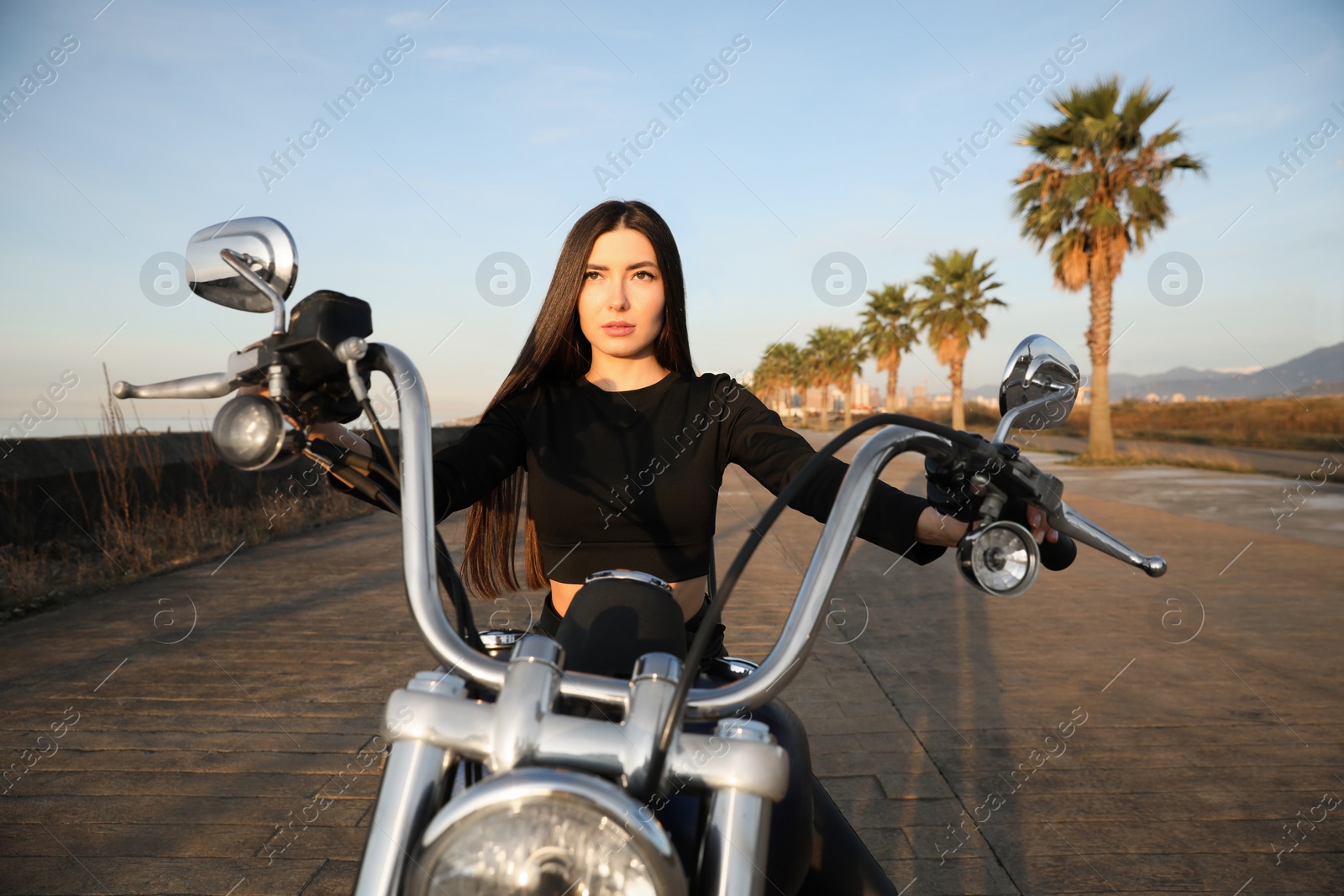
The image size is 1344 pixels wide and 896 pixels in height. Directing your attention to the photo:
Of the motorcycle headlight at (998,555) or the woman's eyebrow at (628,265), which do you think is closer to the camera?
the motorcycle headlight at (998,555)

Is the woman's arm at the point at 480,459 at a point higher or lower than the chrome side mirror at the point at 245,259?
lower

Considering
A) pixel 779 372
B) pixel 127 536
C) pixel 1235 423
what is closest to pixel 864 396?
pixel 779 372

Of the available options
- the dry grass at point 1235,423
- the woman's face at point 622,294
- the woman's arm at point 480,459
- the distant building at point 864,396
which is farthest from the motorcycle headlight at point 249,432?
the distant building at point 864,396

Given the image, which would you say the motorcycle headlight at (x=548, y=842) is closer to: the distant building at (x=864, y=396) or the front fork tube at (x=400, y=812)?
the front fork tube at (x=400, y=812)

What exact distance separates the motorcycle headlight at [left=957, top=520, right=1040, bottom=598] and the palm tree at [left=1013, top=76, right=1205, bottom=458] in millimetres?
20885

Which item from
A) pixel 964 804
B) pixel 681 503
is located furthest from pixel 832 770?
pixel 681 503

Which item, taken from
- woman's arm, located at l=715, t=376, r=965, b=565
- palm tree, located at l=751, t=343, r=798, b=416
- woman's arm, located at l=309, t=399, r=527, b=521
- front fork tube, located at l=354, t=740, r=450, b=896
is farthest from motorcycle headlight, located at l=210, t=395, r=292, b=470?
palm tree, located at l=751, t=343, r=798, b=416

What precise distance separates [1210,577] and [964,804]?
16.1 feet

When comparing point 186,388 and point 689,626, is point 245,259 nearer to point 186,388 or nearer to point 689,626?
point 186,388

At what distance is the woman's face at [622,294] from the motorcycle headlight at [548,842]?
4.77 feet

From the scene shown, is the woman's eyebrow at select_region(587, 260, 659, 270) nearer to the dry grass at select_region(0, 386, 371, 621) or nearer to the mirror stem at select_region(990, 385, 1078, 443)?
the mirror stem at select_region(990, 385, 1078, 443)

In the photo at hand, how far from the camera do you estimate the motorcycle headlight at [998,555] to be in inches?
46.3

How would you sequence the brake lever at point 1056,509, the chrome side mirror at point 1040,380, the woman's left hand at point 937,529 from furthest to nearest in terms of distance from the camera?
1. the woman's left hand at point 937,529
2. the chrome side mirror at point 1040,380
3. the brake lever at point 1056,509

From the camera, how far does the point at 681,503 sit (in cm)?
204
